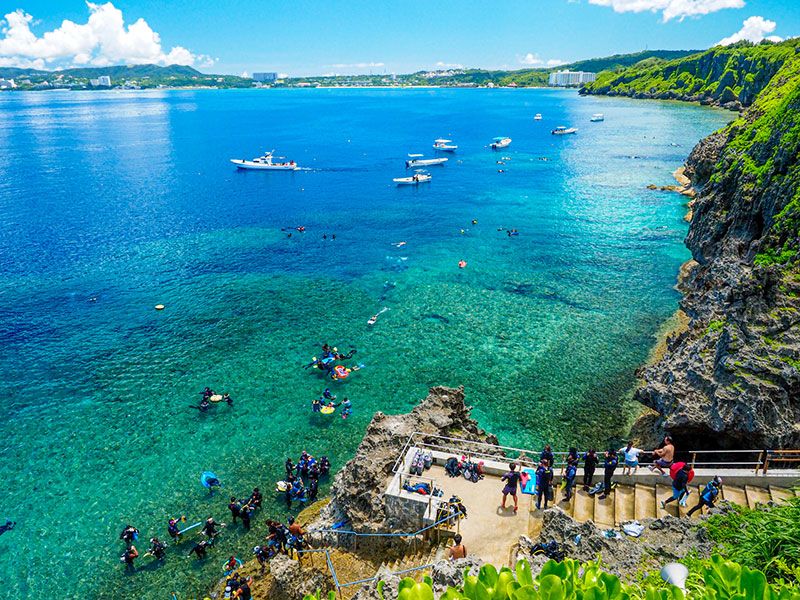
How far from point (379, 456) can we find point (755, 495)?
551 inches

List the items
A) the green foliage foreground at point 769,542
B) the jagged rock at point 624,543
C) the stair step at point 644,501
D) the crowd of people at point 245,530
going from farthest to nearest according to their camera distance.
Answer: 1. the crowd of people at point 245,530
2. the stair step at point 644,501
3. the jagged rock at point 624,543
4. the green foliage foreground at point 769,542

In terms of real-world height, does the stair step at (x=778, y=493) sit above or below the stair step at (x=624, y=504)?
above

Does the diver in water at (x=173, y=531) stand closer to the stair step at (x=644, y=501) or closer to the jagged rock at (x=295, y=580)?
the jagged rock at (x=295, y=580)

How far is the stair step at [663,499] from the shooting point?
57.1ft

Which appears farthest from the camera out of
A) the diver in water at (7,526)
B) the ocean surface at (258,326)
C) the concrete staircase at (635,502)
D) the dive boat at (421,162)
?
the dive boat at (421,162)

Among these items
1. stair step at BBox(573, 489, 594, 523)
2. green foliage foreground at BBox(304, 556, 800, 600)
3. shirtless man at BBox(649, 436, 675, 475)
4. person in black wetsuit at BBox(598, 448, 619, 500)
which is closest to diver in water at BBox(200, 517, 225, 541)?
stair step at BBox(573, 489, 594, 523)

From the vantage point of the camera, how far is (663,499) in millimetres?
18062

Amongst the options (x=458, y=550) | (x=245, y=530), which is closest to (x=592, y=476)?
(x=458, y=550)

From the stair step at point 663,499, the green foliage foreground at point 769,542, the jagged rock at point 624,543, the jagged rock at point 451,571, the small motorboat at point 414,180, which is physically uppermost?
A: the green foliage foreground at point 769,542

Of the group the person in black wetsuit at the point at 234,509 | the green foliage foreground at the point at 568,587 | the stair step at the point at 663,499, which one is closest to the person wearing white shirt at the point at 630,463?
the stair step at the point at 663,499

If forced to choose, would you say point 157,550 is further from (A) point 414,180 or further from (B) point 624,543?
(A) point 414,180

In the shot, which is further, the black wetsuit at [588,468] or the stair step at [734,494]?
the black wetsuit at [588,468]

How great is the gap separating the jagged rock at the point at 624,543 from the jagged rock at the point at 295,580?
7.90m

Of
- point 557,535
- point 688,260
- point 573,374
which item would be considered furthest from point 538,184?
point 557,535
